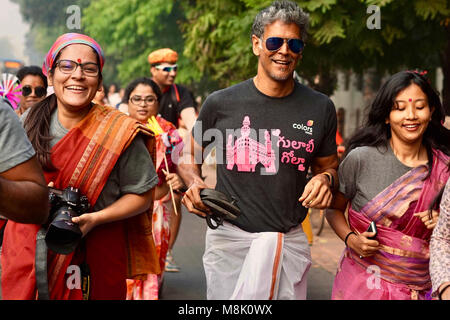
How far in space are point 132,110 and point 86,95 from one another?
3108 mm

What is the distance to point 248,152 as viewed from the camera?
4031mm

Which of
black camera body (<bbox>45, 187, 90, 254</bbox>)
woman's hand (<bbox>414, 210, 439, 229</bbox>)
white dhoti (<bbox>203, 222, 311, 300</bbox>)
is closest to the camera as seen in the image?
black camera body (<bbox>45, 187, 90, 254</bbox>)

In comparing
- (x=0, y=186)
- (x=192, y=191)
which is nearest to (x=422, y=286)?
(x=192, y=191)

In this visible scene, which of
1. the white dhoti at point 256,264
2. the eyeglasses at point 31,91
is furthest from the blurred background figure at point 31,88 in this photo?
the white dhoti at point 256,264

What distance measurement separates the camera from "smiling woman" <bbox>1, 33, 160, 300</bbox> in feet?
11.7

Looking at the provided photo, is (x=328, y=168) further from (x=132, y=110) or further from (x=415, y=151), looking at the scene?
(x=132, y=110)

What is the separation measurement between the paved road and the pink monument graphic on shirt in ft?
10.2

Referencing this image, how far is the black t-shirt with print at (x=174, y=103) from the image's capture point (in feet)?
26.1

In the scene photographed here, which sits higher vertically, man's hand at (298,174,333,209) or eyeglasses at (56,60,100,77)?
eyeglasses at (56,60,100,77)

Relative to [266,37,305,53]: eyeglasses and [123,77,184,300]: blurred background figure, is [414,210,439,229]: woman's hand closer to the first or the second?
[266,37,305,53]: eyeglasses

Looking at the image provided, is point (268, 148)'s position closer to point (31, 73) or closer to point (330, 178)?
point (330, 178)

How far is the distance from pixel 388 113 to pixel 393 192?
1.54ft

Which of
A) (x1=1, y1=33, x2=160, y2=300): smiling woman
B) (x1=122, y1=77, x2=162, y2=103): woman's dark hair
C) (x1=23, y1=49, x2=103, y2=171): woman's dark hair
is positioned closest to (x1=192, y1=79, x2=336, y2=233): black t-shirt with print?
(x1=1, y1=33, x2=160, y2=300): smiling woman

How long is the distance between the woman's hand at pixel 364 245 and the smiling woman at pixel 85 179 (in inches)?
43.3
